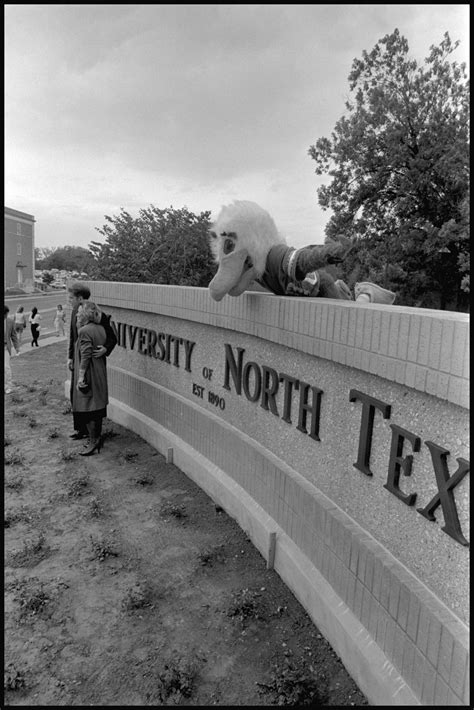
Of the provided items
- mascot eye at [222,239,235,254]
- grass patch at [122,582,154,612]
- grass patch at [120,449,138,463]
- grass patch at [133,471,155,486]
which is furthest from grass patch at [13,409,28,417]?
mascot eye at [222,239,235,254]

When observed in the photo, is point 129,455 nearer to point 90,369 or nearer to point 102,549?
point 90,369

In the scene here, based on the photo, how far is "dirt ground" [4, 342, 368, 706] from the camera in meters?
2.48

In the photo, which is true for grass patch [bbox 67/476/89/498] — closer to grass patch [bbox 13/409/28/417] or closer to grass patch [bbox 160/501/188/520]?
grass patch [bbox 160/501/188/520]

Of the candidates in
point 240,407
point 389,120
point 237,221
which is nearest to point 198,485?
point 240,407

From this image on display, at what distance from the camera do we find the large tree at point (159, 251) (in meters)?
16.5

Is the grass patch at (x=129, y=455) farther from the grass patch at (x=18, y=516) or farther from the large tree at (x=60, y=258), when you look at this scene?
the large tree at (x=60, y=258)

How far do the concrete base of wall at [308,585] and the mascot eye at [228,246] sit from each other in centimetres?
186

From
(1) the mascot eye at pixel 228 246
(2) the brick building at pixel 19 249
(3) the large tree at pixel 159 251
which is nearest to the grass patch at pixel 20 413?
(1) the mascot eye at pixel 228 246

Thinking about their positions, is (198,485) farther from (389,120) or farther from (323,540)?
(389,120)

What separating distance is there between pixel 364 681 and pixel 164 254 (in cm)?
1532

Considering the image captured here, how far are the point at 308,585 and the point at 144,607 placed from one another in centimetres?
100

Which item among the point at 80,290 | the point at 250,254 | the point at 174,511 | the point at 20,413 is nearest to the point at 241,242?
the point at 250,254

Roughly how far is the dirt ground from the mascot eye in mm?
2136

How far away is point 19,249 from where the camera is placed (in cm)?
5722
